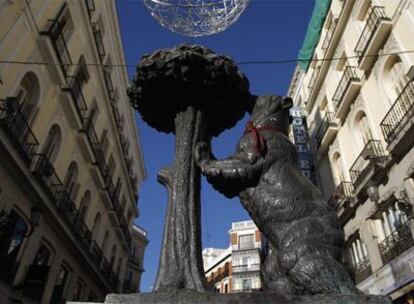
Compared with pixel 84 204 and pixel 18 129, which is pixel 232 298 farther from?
pixel 84 204

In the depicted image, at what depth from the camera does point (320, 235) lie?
1.98 m

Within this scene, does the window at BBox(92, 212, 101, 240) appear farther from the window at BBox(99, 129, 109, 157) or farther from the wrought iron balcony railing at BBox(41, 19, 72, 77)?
the wrought iron balcony railing at BBox(41, 19, 72, 77)

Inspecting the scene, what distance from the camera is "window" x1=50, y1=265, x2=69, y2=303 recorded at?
1431 centimetres

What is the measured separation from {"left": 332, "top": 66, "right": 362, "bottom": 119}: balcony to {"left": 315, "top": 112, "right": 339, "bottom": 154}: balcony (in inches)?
29.9

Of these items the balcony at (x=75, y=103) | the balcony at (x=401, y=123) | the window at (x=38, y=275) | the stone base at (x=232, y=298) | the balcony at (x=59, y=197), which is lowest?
the stone base at (x=232, y=298)

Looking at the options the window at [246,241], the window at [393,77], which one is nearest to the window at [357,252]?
the window at [393,77]

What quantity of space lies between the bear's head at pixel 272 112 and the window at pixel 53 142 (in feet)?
41.7

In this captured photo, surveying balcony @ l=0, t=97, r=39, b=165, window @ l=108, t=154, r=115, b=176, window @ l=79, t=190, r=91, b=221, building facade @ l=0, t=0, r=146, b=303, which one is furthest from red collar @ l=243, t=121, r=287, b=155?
window @ l=108, t=154, r=115, b=176

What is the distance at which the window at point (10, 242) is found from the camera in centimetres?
1054

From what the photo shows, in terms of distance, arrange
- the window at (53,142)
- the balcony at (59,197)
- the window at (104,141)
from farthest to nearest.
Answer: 1. the window at (104,141)
2. the window at (53,142)
3. the balcony at (59,197)

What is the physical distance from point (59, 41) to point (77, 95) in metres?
2.69

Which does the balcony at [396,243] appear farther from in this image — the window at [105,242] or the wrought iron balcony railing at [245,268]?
the wrought iron balcony railing at [245,268]

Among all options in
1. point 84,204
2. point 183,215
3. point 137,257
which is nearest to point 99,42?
point 84,204

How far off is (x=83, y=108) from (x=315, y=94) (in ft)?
43.8
